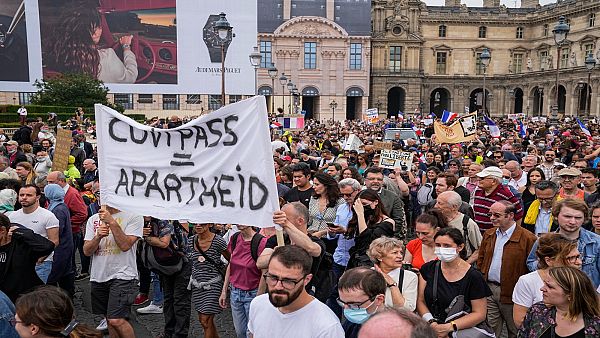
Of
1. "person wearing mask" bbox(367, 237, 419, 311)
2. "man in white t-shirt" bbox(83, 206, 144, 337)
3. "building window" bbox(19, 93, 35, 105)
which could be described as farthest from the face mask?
"building window" bbox(19, 93, 35, 105)

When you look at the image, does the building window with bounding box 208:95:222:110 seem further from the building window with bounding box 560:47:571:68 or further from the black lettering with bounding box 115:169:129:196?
the black lettering with bounding box 115:169:129:196

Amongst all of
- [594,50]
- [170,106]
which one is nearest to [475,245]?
[170,106]

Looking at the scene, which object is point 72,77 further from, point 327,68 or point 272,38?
point 327,68

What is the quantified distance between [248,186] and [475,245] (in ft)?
8.75

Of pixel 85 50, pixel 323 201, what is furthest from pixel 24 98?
pixel 323 201

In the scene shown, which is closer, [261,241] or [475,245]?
[261,241]

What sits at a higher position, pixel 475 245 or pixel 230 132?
pixel 230 132

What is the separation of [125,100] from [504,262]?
48603 mm

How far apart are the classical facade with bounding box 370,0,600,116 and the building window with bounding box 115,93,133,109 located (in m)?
25.6

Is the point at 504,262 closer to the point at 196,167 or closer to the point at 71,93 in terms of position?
the point at 196,167

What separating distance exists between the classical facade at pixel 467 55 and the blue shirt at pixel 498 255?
5491 cm

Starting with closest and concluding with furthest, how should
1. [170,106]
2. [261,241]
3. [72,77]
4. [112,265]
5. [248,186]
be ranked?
[248,186]
[261,241]
[112,265]
[72,77]
[170,106]

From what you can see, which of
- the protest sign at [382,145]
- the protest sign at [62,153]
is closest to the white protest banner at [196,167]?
the protest sign at [62,153]

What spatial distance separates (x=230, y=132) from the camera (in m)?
4.36
